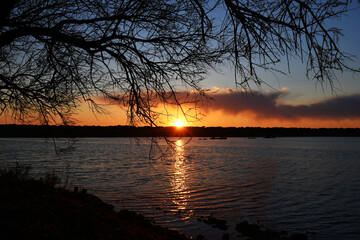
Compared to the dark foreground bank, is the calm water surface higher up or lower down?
lower down

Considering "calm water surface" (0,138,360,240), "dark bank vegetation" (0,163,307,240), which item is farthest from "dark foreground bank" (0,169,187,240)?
"calm water surface" (0,138,360,240)

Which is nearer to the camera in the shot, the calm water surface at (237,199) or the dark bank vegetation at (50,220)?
the dark bank vegetation at (50,220)

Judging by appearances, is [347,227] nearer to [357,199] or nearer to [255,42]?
[357,199]

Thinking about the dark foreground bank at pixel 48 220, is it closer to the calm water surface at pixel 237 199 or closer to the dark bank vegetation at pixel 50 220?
the dark bank vegetation at pixel 50 220

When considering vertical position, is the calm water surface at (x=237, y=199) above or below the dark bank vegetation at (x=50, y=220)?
below

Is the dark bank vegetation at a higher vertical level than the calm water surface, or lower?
higher

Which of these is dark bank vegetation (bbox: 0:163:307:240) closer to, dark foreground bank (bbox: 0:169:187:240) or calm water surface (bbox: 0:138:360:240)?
dark foreground bank (bbox: 0:169:187:240)

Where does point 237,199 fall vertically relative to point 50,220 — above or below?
below

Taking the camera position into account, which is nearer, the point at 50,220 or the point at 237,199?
the point at 50,220

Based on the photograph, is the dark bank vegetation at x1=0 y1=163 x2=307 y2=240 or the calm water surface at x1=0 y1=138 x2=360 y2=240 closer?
the dark bank vegetation at x1=0 y1=163 x2=307 y2=240

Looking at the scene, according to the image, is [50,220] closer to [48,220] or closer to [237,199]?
[48,220]

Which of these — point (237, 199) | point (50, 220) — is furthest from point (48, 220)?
point (237, 199)

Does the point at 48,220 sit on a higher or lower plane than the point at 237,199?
higher

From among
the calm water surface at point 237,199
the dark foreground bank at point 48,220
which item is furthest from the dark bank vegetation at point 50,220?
the calm water surface at point 237,199
